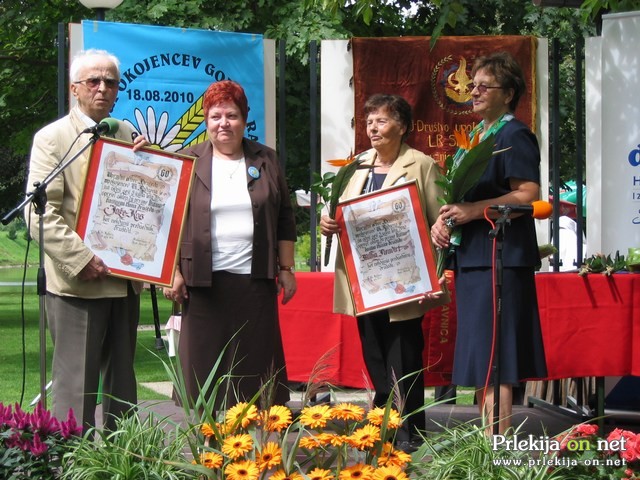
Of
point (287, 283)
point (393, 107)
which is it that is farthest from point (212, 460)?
point (393, 107)

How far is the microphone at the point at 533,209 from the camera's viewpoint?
4816 millimetres

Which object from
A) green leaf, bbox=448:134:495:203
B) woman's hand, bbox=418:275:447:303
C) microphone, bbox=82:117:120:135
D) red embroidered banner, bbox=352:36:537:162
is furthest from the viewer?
red embroidered banner, bbox=352:36:537:162

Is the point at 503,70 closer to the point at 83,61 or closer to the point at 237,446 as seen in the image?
the point at 83,61

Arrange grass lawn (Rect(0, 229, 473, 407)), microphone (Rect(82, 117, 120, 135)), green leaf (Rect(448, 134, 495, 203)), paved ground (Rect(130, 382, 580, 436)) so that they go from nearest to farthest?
microphone (Rect(82, 117, 120, 135)) < green leaf (Rect(448, 134, 495, 203)) < paved ground (Rect(130, 382, 580, 436)) < grass lawn (Rect(0, 229, 473, 407))

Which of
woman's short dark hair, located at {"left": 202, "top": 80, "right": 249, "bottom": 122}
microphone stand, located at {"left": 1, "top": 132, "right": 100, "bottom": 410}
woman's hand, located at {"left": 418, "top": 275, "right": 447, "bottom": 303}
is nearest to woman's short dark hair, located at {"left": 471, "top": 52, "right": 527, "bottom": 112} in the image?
woman's hand, located at {"left": 418, "top": 275, "right": 447, "bottom": 303}

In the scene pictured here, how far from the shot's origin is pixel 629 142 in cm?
718

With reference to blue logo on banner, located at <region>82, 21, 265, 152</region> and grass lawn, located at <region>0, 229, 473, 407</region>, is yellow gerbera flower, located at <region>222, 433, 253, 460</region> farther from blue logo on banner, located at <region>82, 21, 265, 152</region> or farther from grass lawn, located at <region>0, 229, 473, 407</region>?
blue logo on banner, located at <region>82, 21, 265, 152</region>

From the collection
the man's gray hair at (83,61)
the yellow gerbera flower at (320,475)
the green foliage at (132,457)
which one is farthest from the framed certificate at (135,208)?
the yellow gerbera flower at (320,475)

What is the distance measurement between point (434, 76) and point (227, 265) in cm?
313

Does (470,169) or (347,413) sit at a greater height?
(470,169)

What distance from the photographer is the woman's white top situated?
17.3 feet

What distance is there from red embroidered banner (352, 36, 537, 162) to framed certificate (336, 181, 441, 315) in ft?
6.66

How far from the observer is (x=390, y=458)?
3.76 m

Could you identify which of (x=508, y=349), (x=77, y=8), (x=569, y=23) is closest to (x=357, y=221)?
(x=508, y=349)
